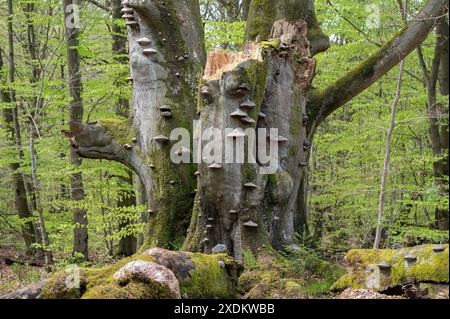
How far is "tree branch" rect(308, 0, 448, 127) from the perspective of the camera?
6.89 meters

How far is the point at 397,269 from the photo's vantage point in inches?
142

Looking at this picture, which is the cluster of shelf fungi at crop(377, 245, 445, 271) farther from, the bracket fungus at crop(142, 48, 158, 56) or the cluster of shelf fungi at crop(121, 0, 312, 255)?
the bracket fungus at crop(142, 48, 158, 56)

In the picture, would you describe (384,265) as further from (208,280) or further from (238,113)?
(238,113)

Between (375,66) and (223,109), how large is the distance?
2998 millimetres

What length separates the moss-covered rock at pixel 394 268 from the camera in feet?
10.8

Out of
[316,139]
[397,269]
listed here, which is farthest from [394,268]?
[316,139]

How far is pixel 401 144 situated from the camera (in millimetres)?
12961

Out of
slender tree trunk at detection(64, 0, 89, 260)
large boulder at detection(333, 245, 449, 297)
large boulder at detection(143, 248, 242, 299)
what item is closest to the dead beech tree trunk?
large boulder at detection(143, 248, 242, 299)

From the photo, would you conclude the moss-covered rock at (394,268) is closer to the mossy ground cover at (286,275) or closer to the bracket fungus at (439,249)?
the bracket fungus at (439,249)
